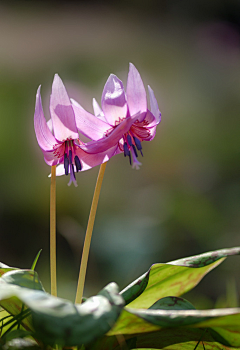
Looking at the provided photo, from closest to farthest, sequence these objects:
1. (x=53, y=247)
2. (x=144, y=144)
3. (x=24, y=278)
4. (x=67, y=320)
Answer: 1. (x=67, y=320)
2. (x=24, y=278)
3. (x=53, y=247)
4. (x=144, y=144)

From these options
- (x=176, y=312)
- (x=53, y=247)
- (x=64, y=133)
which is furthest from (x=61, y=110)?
(x=176, y=312)

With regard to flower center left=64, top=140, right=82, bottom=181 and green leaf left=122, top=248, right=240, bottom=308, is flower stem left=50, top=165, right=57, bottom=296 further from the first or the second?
green leaf left=122, top=248, right=240, bottom=308

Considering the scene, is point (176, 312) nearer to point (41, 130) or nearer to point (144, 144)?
point (41, 130)

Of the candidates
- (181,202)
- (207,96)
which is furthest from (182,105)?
(181,202)

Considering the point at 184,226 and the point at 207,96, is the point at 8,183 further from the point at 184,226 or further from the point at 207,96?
the point at 207,96

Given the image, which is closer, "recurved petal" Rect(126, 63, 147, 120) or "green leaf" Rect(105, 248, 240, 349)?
"green leaf" Rect(105, 248, 240, 349)

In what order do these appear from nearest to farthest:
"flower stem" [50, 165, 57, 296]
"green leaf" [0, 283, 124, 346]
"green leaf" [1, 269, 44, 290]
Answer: "green leaf" [0, 283, 124, 346], "green leaf" [1, 269, 44, 290], "flower stem" [50, 165, 57, 296]

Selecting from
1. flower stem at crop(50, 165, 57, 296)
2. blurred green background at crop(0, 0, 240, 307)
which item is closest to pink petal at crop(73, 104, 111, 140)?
flower stem at crop(50, 165, 57, 296)
